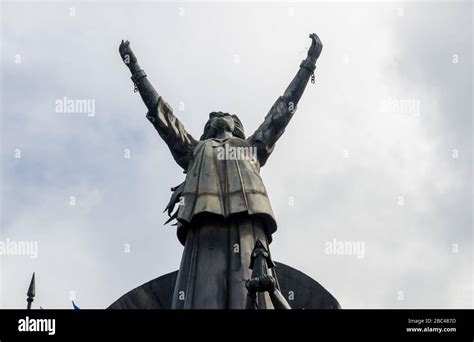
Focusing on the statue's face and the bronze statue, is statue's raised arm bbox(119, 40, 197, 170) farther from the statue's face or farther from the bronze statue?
the statue's face

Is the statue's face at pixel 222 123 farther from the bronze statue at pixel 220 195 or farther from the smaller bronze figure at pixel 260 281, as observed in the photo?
the smaller bronze figure at pixel 260 281

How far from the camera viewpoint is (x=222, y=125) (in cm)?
1955

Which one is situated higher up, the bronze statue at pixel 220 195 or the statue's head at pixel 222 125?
the statue's head at pixel 222 125

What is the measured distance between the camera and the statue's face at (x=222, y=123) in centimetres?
1955

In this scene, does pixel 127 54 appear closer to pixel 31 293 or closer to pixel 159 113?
pixel 159 113

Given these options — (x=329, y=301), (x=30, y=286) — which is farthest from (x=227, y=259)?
(x=30, y=286)

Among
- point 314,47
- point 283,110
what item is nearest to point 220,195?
point 283,110

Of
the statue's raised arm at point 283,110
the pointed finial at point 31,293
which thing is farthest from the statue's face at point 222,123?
the pointed finial at point 31,293

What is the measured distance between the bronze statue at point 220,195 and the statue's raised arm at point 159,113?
0.06ft

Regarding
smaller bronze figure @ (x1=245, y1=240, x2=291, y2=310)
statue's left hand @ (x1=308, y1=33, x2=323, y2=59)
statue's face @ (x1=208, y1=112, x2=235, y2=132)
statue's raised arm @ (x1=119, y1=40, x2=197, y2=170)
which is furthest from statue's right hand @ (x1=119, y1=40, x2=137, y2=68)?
smaller bronze figure @ (x1=245, y1=240, x2=291, y2=310)

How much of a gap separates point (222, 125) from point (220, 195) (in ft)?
7.26

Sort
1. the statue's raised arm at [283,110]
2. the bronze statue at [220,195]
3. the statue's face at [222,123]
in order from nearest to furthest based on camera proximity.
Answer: the bronze statue at [220,195] → the statue's raised arm at [283,110] → the statue's face at [222,123]
